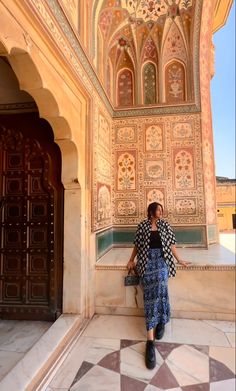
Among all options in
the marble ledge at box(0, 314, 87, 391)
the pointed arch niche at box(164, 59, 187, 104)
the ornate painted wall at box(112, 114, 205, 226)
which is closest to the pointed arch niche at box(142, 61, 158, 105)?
the pointed arch niche at box(164, 59, 187, 104)

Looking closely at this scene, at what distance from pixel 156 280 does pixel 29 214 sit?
170 cm

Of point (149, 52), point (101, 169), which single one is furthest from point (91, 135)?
point (149, 52)

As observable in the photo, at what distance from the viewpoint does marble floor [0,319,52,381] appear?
6.93 ft

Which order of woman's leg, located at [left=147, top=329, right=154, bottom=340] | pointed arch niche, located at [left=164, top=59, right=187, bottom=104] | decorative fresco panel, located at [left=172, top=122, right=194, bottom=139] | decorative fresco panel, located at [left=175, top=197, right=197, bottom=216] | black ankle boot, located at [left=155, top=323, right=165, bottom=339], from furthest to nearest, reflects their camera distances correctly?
pointed arch niche, located at [left=164, top=59, right=187, bottom=104]
decorative fresco panel, located at [left=172, top=122, right=194, bottom=139]
decorative fresco panel, located at [left=175, top=197, right=197, bottom=216]
black ankle boot, located at [left=155, top=323, right=165, bottom=339]
woman's leg, located at [left=147, top=329, right=154, bottom=340]

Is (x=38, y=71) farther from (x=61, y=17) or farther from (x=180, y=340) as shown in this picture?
(x=180, y=340)

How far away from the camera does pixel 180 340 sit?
247 centimetres

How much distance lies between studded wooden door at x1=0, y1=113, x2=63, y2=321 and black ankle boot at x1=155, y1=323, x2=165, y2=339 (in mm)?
1154

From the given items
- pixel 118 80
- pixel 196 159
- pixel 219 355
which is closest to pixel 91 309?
pixel 219 355

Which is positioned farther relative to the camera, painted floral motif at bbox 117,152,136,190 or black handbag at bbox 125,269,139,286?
painted floral motif at bbox 117,152,136,190

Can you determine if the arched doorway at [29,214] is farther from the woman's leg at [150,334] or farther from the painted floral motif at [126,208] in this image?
the painted floral motif at [126,208]

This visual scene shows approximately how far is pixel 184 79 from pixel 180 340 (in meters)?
4.07

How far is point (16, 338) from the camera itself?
2.52 m

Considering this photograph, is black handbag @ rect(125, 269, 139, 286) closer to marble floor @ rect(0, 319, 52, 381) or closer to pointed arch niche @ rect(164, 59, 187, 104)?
marble floor @ rect(0, 319, 52, 381)

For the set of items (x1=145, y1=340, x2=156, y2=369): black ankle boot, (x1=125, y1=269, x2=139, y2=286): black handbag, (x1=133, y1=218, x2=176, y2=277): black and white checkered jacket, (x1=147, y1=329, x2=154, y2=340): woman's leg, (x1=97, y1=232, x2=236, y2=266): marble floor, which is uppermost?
(x1=133, y1=218, x2=176, y2=277): black and white checkered jacket
